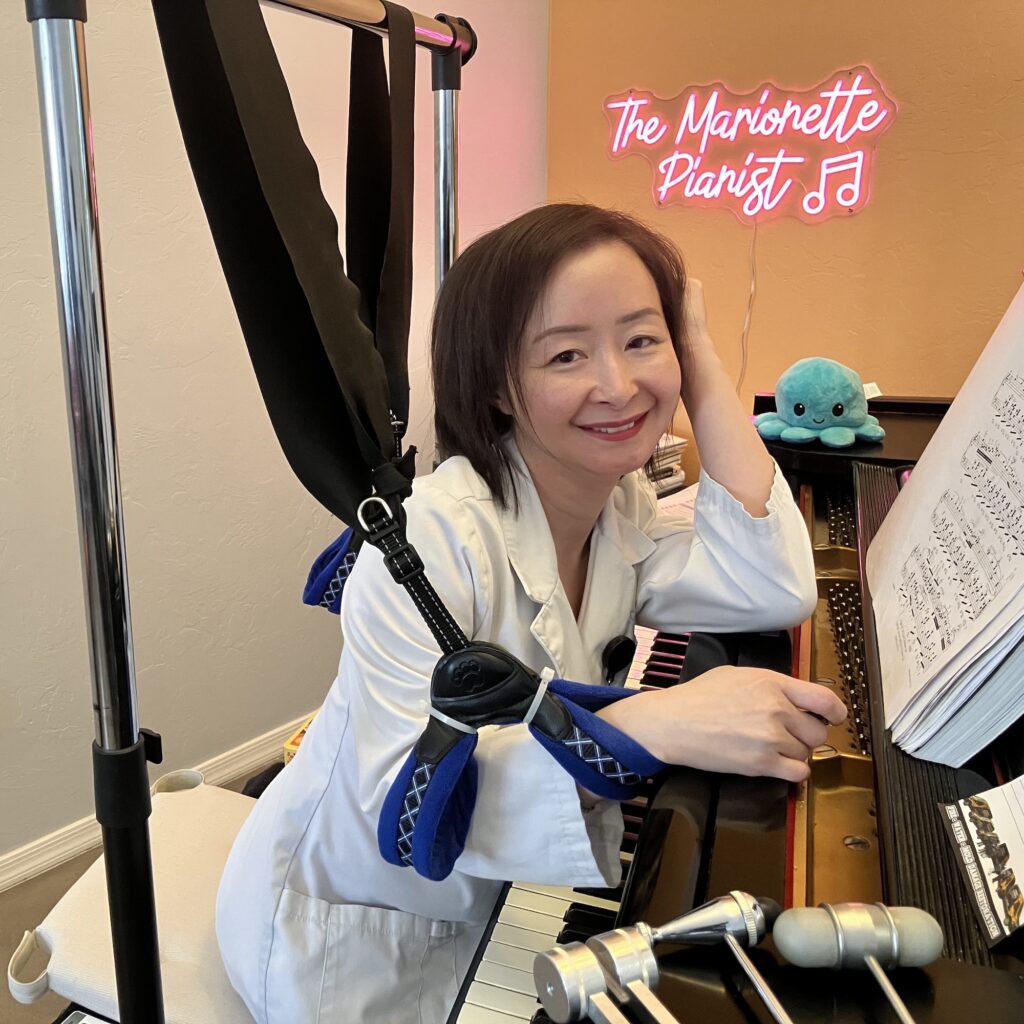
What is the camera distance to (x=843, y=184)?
2498 millimetres

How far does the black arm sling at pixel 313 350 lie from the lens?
0.70m

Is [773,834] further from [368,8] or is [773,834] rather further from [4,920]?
[4,920]

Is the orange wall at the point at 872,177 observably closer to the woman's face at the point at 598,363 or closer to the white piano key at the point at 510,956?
the woman's face at the point at 598,363

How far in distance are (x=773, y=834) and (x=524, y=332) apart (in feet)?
1.60

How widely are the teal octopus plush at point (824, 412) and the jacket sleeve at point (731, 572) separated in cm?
57

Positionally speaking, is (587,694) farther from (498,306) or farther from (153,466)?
(153,466)

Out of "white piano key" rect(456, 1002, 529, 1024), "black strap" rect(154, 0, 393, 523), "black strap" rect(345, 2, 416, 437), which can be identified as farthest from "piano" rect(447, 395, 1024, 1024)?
"black strap" rect(345, 2, 416, 437)

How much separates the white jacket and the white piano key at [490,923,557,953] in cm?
6

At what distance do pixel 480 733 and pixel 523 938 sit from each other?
19cm

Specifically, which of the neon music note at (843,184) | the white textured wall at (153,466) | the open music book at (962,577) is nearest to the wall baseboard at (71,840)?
the white textured wall at (153,466)

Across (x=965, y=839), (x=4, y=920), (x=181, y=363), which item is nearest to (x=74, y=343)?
(x=965, y=839)

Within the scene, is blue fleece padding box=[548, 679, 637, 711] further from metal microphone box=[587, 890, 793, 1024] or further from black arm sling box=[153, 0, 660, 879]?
metal microphone box=[587, 890, 793, 1024]

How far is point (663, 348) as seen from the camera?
93 cm

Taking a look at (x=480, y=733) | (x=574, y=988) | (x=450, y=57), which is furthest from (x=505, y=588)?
(x=450, y=57)
